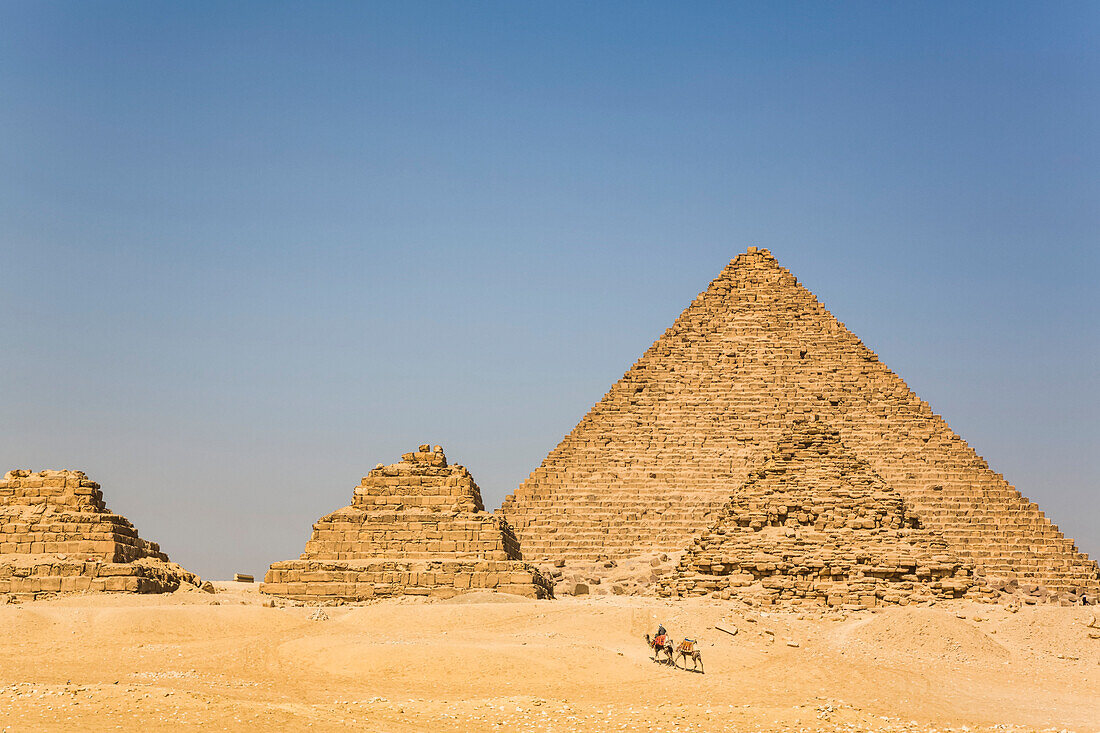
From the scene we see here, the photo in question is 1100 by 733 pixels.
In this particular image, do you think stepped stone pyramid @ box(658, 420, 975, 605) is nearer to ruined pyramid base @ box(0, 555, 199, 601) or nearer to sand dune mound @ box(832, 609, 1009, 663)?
sand dune mound @ box(832, 609, 1009, 663)

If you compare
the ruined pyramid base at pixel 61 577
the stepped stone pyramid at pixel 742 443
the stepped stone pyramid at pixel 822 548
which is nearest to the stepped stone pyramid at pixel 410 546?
the ruined pyramid base at pixel 61 577

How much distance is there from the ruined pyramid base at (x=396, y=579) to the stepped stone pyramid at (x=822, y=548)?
2.98 meters

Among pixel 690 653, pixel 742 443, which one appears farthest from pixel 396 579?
pixel 742 443

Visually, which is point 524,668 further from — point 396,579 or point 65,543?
point 65,543

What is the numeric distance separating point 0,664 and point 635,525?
113ft

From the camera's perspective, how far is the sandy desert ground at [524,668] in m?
16.0

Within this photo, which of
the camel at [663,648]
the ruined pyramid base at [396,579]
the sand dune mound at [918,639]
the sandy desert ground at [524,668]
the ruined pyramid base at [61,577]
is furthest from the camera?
the ruined pyramid base at [396,579]

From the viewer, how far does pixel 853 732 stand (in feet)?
52.4

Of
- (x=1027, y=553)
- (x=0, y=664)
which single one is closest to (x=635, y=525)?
(x=1027, y=553)

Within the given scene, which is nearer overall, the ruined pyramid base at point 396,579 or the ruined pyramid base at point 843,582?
the ruined pyramid base at point 396,579

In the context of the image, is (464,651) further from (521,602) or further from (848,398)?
(848,398)

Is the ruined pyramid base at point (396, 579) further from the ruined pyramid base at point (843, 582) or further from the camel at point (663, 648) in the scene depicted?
the camel at point (663, 648)

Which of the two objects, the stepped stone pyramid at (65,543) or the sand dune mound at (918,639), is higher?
the stepped stone pyramid at (65,543)

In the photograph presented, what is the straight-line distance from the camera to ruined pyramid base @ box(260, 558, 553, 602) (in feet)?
A: 78.0
